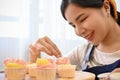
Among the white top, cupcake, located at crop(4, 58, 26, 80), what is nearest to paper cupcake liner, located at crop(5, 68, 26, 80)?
cupcake, located at crop(4, 58, 26, 80)

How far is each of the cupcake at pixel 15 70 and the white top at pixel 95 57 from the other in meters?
0.44

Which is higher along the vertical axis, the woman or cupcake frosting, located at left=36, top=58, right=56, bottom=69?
the woman

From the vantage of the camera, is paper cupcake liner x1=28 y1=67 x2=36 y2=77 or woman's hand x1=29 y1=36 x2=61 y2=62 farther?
woman's hand x1=29 y1=36 x2=61 y2=62

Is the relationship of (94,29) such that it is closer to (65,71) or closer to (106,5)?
(106,5)

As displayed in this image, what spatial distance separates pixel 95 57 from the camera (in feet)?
3.71

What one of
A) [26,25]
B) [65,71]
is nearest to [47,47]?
[65,71]

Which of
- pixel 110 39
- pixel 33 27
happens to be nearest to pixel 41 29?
pixel 33 27

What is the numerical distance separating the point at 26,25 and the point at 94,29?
1.04 m

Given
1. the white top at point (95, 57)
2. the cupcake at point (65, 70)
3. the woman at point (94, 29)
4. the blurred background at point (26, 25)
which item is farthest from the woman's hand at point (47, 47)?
the blurred background at point (26, 25)

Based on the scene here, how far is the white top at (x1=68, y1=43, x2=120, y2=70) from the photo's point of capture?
107 centimetres

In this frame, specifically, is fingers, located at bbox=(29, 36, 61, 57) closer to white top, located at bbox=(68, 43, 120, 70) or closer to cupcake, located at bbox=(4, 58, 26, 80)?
white top, located at bbox=(68, 43, 120, 70)

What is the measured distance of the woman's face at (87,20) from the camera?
0.96 m

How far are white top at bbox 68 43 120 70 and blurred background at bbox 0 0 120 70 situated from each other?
61 cm

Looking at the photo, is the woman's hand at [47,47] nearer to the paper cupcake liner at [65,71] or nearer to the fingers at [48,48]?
the fingers at [48,48]
